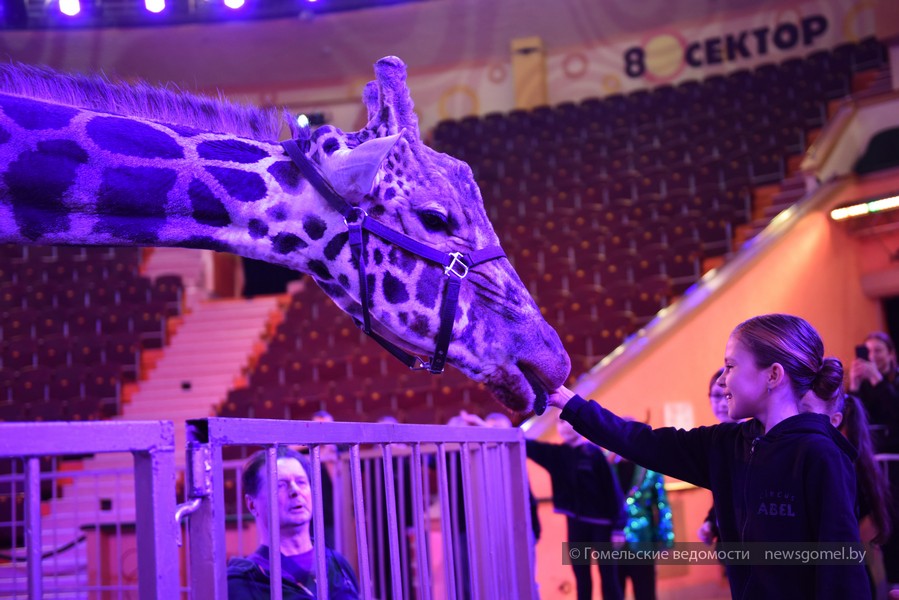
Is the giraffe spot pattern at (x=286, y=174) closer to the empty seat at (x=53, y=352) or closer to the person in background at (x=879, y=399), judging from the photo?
the person in background at (x=879, y=399)

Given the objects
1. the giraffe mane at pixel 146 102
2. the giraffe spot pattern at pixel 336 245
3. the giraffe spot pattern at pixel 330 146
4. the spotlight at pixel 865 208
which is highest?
the spotlight at pixel 865 208

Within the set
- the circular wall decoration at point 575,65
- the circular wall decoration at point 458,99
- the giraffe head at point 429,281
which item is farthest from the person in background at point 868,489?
the circular wall decoration at point 458,99

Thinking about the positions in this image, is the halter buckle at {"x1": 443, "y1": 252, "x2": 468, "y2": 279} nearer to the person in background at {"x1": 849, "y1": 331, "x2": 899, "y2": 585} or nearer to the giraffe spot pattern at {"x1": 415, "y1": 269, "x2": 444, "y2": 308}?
the giraffe spot pattern at {"x1": 415, "y1": 269, "x2": 444, "y2": 308}

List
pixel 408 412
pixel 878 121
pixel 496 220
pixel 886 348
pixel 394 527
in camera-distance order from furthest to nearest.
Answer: pixel 496 220
pixel 878 121
pixel 408 412
pixel 886 348
pixel 394 527

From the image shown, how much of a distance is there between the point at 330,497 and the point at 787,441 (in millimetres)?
3682

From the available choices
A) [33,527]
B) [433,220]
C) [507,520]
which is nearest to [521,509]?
[507,520]

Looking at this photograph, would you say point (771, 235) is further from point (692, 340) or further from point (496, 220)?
point (496, 220)

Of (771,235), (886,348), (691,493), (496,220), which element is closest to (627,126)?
(496,220)

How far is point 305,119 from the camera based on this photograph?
2.12 meters

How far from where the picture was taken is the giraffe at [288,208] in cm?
195

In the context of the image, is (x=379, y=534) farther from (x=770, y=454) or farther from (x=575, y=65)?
(x=575, y=65)

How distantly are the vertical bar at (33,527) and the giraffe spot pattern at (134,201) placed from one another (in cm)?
112

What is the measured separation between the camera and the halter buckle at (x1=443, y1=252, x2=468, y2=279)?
6.51 ft

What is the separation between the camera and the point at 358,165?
6.26 ft
